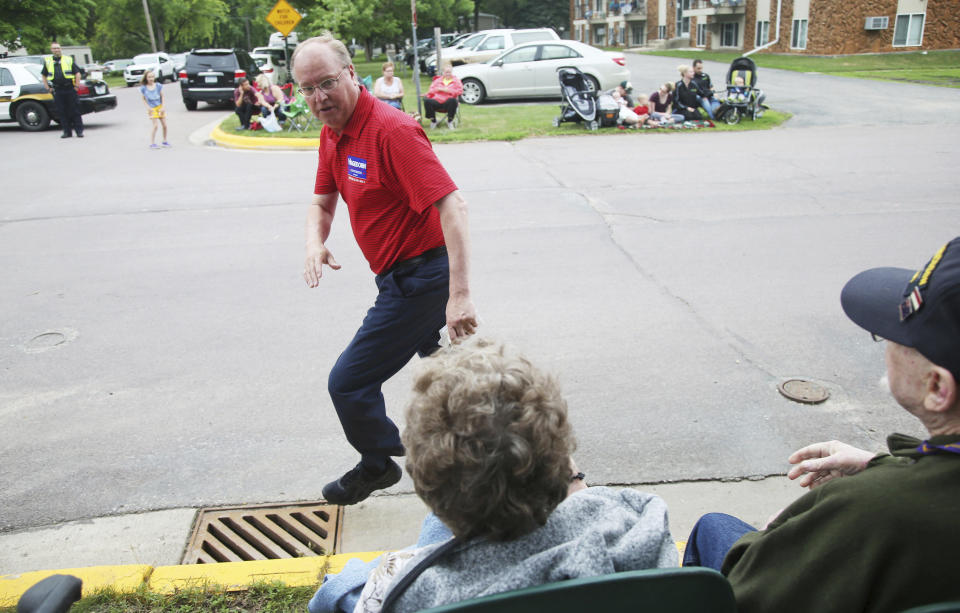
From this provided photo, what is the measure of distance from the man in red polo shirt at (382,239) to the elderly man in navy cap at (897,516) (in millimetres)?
1727

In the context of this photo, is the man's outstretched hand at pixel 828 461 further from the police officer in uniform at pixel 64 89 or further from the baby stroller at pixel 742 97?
the police officer in uniform at pixel 64 89

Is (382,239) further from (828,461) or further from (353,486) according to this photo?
(828,461)

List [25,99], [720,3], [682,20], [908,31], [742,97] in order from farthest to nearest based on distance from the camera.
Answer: [682,20] < [720,3] < [908,31] < [25,99] < [742,97]

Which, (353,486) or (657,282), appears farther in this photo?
(657,282)

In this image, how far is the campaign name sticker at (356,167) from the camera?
3116 millimetres

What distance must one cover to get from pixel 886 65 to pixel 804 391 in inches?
1271

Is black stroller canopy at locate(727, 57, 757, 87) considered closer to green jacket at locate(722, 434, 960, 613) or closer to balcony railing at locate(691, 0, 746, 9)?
green jacket at locate(722, 434, 960, 613)

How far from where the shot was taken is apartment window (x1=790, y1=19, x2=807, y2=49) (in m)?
38.1

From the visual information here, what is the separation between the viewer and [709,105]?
15.7 metres

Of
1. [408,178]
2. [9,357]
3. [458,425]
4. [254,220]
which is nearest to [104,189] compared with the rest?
[254,220]

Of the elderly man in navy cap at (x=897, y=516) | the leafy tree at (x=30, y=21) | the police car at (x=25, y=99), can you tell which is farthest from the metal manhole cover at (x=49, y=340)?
the leafy tree at (x=30, y=21)

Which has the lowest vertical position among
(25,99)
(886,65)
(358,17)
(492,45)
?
(886,65)

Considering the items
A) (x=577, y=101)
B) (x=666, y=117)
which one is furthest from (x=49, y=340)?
(x=666, y=117)

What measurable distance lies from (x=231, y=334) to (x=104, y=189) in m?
6.67
